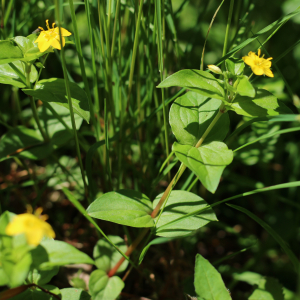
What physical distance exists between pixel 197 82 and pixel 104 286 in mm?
869

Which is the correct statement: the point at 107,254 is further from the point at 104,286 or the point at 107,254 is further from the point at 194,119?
the point at 194,119

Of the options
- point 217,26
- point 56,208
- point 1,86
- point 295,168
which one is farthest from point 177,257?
point 217,26

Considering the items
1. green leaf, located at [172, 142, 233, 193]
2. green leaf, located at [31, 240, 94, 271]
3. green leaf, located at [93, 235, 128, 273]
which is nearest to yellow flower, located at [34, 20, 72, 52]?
green leaf, located at [172, 142, 233, 193]

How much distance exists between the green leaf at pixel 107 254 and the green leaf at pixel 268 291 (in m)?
0.57

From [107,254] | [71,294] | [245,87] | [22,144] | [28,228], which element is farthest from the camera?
[22,144]

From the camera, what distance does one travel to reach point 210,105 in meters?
1.14

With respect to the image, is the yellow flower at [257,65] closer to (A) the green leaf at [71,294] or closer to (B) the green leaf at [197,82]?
(B) the green leaf at [197,82]

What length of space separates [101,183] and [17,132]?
49cm

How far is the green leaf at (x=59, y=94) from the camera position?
3.50 feet

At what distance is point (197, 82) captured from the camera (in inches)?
37.5

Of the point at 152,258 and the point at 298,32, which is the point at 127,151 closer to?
the point at 152,258

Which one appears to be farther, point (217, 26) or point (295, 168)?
point (217, 26)

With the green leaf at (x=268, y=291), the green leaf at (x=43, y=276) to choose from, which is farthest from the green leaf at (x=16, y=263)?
the green leaf at (x=268, y=291)

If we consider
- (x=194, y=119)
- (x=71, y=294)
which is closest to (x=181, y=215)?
(x=194, y=119)
